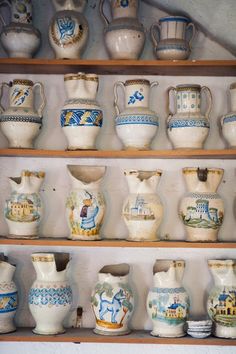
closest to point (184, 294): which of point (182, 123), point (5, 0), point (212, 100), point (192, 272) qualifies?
point (192, 272)

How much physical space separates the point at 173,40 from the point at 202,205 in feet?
1.62

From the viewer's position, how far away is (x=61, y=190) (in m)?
1.86

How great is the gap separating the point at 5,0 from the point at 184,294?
1037 millimetres

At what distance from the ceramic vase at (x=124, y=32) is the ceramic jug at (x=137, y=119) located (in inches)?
3.6

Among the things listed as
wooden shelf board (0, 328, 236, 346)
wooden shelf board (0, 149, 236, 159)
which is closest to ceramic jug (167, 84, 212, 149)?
wooden shelf board (0, 149, 236, 159)

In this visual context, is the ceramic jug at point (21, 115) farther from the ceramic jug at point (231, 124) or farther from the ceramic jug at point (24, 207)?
the ceramic jug at point (231, 124)

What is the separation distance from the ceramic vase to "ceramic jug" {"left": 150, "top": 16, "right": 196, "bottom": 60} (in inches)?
2.4

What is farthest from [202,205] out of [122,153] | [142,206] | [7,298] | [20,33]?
[20,33]

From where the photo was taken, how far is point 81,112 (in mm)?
1713

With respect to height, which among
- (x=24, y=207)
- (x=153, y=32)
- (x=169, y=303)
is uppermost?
(x=153, y=32)

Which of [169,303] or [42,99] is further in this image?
[42,99]

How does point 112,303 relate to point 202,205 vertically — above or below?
below

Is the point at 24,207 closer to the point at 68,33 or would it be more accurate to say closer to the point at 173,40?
the point at 68,33

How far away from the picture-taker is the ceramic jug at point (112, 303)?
5.53 ft
